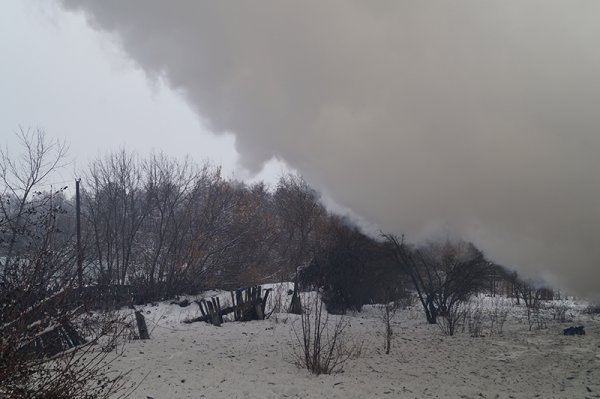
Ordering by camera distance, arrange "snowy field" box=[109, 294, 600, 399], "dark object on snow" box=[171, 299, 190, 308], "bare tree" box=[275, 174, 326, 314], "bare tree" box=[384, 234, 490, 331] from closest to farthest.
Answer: "snowy field" box=[109, 294, 600, 399] < "bare tree" box=[384, 234, 490, 331] < "dark object on snow" box=[171, 299, 190, 308] < "bare tree" box=[275, 174, 326, 314]

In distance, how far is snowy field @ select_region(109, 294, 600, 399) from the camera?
7281 mm

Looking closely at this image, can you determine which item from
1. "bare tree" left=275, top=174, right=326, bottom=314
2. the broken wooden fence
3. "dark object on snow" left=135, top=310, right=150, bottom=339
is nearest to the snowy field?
"dark object on snow" left=135, top=310, right=150, bottom=339

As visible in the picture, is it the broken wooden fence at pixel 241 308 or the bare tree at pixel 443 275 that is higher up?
the bare tree at pixel 443 275

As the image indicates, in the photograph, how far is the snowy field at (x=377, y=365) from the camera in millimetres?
7281

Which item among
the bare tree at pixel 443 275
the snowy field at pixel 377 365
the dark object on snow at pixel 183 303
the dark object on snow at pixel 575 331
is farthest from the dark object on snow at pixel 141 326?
the dark object on snow at pixel 575 331

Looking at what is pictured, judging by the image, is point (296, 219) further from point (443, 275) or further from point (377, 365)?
point (377, 365)

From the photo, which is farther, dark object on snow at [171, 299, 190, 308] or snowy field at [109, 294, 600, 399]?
dark object on snow at [171, 299, 190, 308]

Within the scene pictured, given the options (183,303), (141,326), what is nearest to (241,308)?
(141,326)

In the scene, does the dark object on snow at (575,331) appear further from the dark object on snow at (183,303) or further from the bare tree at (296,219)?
the dark object on snow at (183,303)

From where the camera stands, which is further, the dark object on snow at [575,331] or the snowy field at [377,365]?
the dark object on snow at [575,331]

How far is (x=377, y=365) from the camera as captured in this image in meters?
9.16

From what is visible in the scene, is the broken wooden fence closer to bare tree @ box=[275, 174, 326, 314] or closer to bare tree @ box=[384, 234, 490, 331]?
bare tree @ box=[384, 234, 490, 331]

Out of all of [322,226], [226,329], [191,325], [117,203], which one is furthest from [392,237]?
[117,203]

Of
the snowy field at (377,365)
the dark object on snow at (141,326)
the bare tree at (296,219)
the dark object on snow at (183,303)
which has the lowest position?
the snowy field at (377,365)
